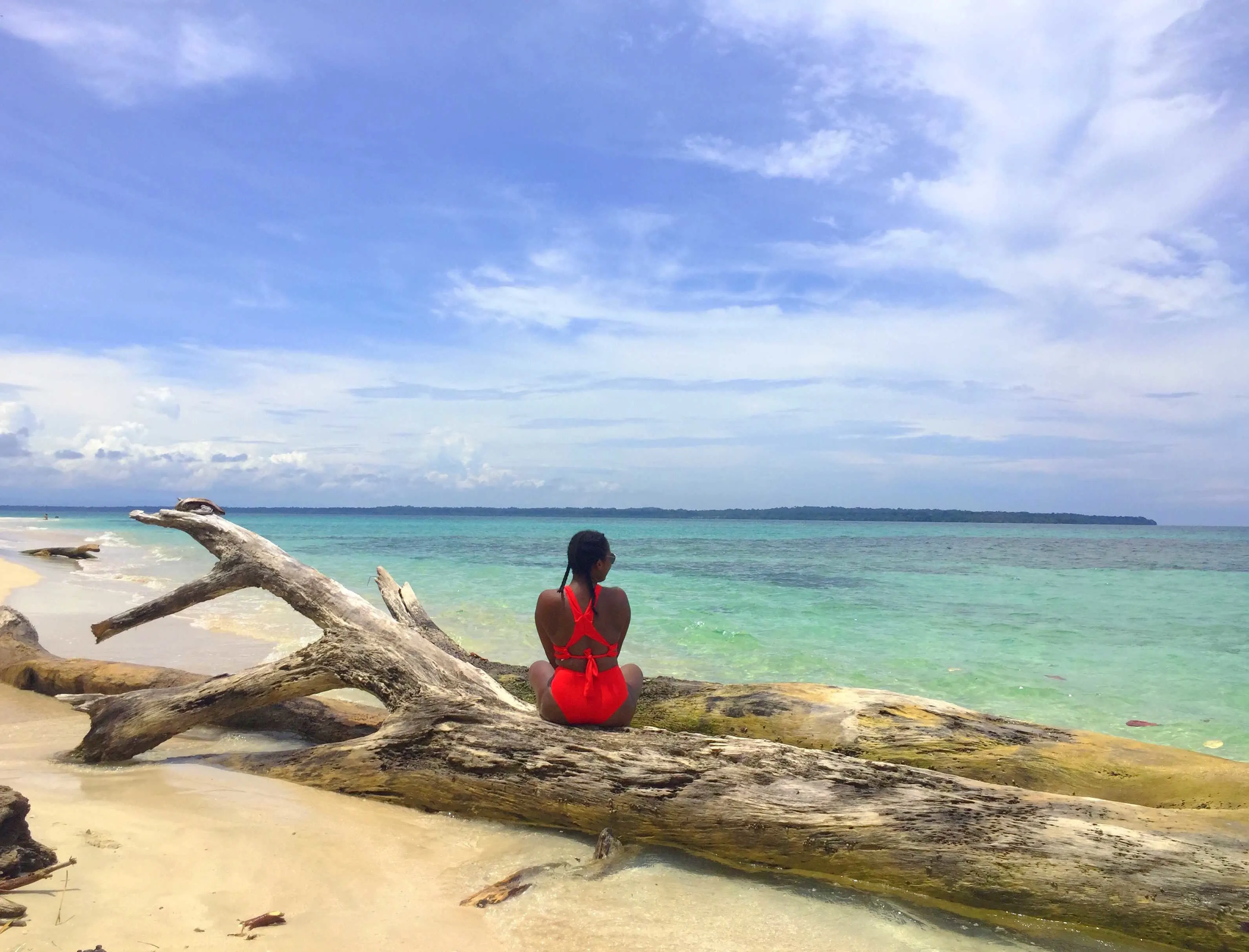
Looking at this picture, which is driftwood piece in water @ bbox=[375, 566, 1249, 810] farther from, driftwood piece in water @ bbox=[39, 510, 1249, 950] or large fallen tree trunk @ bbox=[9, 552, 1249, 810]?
driftwood piece in water @ bbox=[39, 510, 1249, 950]

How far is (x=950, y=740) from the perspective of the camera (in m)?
4.64

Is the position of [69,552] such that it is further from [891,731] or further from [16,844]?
[891,731]

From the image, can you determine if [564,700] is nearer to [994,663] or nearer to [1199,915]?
[1199,915]

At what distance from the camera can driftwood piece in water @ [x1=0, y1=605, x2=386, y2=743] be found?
5.80 metres

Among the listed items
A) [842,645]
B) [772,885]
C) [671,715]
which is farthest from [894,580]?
[772,885]

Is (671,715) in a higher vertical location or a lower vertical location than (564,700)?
lower

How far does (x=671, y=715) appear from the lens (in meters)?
5.32

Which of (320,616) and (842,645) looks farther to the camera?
(842,645)

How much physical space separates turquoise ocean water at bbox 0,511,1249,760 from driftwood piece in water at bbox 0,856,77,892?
7.23 meters

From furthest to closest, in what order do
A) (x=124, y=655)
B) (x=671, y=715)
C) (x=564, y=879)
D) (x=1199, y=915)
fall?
1. (x=124, y=655)
2. (x=671, y=715)
3. (x=564, y=879)
4. (x=1199, y=915)

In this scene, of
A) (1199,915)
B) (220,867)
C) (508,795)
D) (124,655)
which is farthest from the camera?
(124,655)

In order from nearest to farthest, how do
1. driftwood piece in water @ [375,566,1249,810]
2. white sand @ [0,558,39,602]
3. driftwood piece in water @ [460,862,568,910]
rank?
1. driftwood piece in water @ [460,862,568,910]
2. driftwood piece in water @ [375,566,1249,810]
3. white sand @ [0,558,39,602]

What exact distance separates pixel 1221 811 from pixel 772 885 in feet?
6.82

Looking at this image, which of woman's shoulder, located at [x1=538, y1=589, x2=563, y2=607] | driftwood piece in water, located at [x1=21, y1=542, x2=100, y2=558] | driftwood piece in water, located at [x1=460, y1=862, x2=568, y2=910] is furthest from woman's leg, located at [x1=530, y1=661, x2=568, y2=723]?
driftwood piece in water, located at [x1=21, y1=542, x2=100, y2=558]
